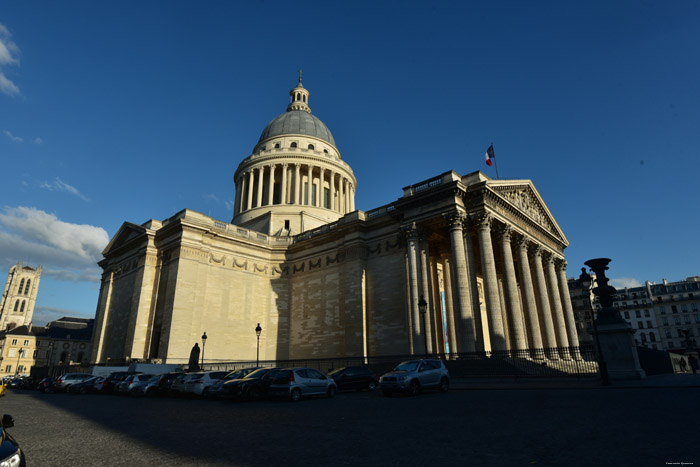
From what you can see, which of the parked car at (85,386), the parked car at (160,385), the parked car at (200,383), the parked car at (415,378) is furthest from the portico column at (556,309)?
the parked car at (85,386)

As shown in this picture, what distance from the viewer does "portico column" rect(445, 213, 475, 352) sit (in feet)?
85.8

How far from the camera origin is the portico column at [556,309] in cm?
3547

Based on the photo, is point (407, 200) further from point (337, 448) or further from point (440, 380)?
point (337, 448)

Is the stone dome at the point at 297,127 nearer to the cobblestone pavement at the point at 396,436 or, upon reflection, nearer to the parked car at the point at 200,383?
the parked car at the point at 200,383

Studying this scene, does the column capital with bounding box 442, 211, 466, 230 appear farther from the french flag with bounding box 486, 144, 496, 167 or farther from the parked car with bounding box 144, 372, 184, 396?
the parked car with bounding box 144, 372, 184, 396

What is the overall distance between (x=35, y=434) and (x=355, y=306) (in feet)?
81.4

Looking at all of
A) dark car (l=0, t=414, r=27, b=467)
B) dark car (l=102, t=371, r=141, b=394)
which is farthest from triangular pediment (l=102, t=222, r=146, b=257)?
dark car (l=0, t=414, r=27, b=467)

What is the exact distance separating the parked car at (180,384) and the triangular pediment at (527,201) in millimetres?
22470

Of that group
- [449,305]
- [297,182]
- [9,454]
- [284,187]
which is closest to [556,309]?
[449,305]

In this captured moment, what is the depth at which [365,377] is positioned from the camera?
20.8 metres

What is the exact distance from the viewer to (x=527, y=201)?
3609 cm

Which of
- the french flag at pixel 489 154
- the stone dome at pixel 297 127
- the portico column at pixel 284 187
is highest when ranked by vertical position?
the stone dome at pixel 297 127

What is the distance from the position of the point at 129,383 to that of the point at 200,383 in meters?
6.20

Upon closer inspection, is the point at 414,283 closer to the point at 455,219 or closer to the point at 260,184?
the point at 455,219
